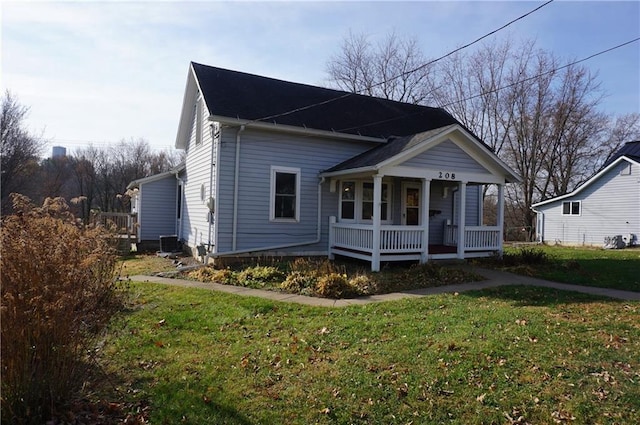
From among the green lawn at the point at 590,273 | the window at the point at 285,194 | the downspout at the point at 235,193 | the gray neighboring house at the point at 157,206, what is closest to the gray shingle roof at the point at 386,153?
the window at the point at 285,194

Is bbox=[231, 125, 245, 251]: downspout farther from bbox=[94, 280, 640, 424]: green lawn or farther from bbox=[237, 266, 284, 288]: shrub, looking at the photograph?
bbox=[94, 280, 640, 424]: green lawn

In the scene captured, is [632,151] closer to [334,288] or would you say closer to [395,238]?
[395,238]

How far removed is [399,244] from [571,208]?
22.8m

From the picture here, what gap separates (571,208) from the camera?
29.2 meters

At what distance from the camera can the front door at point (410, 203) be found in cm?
1492

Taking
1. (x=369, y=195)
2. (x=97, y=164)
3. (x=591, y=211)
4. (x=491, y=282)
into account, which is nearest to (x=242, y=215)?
(x=369, y=195)

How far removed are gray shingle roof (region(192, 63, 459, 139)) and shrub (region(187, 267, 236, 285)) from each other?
14.7 feet

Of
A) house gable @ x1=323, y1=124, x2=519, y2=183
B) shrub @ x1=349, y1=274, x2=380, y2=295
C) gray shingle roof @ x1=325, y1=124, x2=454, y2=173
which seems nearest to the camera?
shrub @ x1=349, y1=274, x2=380, y2=295

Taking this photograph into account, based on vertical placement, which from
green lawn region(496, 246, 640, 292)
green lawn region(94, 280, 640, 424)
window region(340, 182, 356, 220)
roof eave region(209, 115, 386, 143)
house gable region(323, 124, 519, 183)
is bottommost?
green lawn region(94, 280, 640, 424)

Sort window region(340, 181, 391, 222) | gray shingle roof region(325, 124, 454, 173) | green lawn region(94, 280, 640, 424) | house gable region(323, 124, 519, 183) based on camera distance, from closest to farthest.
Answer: green lawn region(94, 280, 640, 424) < house gable region(323, 124, 519, 183) < gray shingle roof region(325, 124, 454, 173) < window region(340, 181, 391, 222)

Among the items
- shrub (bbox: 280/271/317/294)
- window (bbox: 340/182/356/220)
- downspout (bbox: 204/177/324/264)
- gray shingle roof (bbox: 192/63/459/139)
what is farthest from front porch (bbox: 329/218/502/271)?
gray shingle roof (bbox: 192/63/459/139)

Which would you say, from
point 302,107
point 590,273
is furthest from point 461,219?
point 302,107

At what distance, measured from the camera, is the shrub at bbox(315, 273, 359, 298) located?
343 inches

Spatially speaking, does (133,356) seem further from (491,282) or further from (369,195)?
(369,195)
